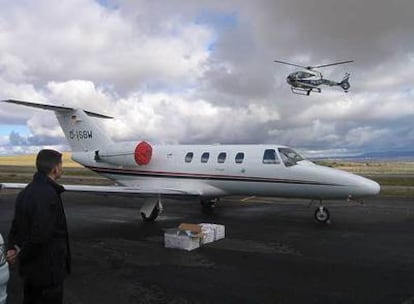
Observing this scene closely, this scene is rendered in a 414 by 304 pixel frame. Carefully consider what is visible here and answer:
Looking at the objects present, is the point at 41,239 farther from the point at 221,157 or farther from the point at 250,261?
the point at 221,157

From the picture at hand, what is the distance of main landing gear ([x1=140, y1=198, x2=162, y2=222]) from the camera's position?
15.6m

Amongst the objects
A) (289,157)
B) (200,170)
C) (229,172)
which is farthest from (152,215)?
(289,157)

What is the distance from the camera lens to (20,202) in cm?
457

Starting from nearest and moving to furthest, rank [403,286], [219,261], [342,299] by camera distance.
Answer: [342,299]
[403,286]
[219,261]

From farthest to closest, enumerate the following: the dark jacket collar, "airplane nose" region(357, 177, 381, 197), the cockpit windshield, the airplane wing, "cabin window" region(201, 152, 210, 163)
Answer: "cabin window" region(201, 152, 210, 163), the cockpit windshield, "airplane nose" region(357, 177, 381, 197), the airplane wing, the dark jacket collar

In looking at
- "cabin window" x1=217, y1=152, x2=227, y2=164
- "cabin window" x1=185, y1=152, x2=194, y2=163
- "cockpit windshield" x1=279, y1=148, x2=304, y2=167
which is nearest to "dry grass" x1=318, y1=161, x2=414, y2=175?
"cabin window" x1=185, y1=152, x2=194, y2=163

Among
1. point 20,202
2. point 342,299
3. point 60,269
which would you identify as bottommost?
point 342,299

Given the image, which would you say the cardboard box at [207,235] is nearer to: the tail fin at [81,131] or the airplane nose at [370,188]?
the airplane nose at [370,188]

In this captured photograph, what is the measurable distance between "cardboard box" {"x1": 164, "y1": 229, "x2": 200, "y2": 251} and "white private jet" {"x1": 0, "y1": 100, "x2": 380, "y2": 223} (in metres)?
3.72

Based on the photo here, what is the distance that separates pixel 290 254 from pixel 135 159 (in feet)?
30.3

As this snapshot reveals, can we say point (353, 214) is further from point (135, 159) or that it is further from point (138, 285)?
point (138, 285)

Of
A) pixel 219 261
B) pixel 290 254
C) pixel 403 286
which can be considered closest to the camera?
pixel 403 286

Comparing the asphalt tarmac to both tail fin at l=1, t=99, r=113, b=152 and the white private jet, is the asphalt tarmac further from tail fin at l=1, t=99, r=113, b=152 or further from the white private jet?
tail fin at l=1, t=99, r=113, b=152

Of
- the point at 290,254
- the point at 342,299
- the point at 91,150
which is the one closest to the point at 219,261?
the point at 290,254
